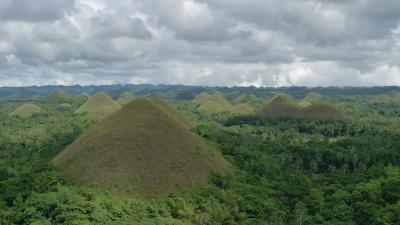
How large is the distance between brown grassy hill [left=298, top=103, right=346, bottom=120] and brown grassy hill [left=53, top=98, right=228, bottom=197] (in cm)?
7098

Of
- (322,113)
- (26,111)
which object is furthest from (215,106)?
(26,111)

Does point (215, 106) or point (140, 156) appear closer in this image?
point (140, 156)

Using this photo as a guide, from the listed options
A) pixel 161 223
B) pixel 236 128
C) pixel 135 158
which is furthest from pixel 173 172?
A: pixel 236 128

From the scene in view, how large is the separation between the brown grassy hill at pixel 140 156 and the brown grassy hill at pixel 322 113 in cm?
7098

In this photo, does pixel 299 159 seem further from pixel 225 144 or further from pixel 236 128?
pixel 236 128

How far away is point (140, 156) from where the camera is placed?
56.0 m

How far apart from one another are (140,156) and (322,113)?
8345 cm

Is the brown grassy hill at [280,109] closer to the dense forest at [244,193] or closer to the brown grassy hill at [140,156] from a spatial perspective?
the dense forest at [244,193]

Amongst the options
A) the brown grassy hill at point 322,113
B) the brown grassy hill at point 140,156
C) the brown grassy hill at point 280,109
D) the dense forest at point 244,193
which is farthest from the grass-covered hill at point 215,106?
the brown grassy hill at point 140,156

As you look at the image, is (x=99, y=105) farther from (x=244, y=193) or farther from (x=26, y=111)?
(x=244, y=193)

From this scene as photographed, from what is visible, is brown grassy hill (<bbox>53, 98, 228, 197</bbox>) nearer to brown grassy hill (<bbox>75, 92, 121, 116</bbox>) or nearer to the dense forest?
the dense forest

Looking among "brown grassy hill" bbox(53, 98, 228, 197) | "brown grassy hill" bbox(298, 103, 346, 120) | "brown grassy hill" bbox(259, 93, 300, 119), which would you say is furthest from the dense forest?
"brown grassy hill" bbox(259, 93, 300, 119)

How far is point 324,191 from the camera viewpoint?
178 feet

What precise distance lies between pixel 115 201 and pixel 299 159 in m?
35.5
